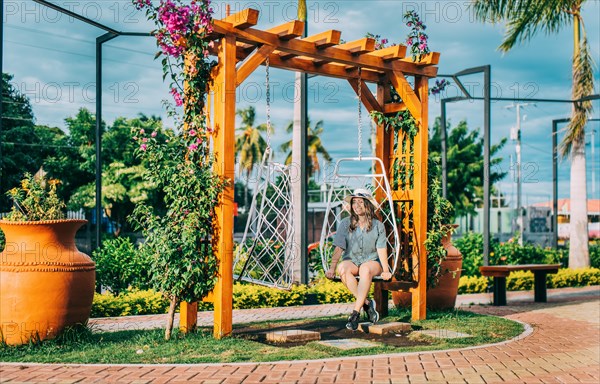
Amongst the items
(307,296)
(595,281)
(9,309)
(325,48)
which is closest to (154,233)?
(9,309)

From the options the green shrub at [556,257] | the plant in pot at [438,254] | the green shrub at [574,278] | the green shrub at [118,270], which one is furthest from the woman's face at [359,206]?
the green shrub at [556,257]

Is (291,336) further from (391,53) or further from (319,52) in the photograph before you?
(391,53)

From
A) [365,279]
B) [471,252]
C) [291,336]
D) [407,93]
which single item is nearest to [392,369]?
[291,336]

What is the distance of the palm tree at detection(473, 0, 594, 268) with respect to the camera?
16.8 m

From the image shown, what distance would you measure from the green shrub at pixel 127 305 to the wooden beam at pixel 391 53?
4386 mm

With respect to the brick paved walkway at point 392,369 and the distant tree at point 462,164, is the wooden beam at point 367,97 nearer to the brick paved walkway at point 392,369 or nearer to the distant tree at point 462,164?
the brick paved walkway at point 392,369

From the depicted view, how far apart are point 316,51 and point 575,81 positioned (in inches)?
453

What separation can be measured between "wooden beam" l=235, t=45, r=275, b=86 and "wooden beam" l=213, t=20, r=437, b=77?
8 centimetres

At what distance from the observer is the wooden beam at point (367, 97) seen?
9.45 metres

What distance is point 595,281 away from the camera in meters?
16.5

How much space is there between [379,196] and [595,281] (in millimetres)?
9423

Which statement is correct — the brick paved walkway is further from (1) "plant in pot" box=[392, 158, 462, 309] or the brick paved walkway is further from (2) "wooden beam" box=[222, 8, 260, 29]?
(2) "wooden beam" box=[222, 8, 260, 29]

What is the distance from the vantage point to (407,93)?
9078 millimetres

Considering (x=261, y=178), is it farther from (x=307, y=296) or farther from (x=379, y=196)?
(x=307, y=296)
